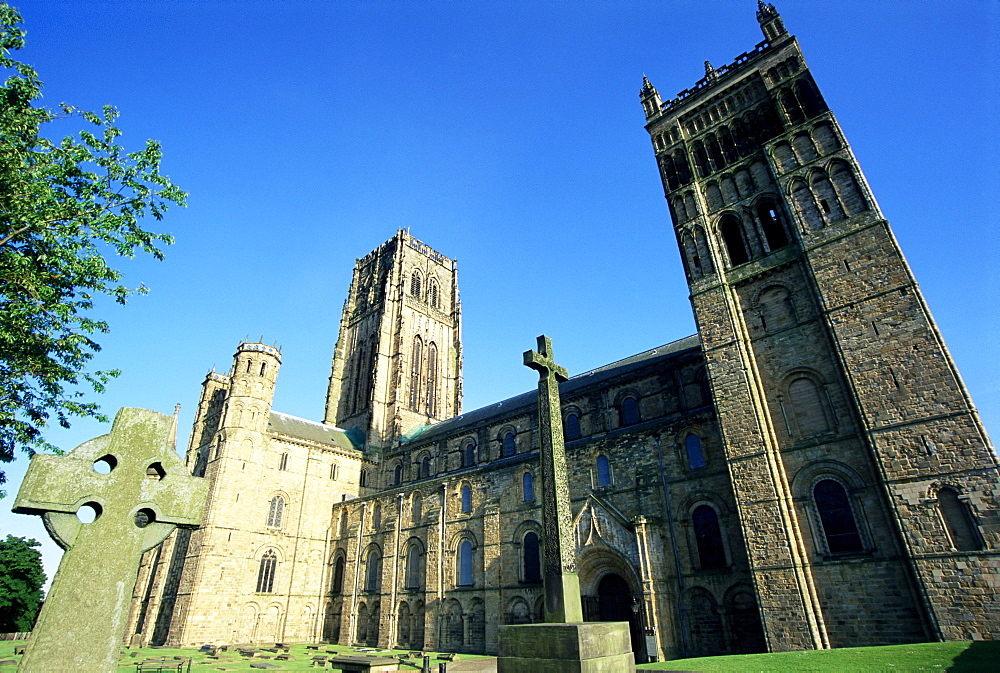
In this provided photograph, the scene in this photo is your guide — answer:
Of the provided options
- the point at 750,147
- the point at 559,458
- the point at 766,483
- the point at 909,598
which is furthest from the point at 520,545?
the point at 750,147

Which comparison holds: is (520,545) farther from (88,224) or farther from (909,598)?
(88,224)

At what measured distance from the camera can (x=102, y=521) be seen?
5.10 m

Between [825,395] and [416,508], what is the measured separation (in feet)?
84.5

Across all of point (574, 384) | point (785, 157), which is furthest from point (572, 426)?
point (785, 157)

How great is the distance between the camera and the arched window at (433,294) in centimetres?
5872

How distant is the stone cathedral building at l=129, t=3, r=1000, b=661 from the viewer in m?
16.3

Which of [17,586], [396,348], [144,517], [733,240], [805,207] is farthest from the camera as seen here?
[396,348]

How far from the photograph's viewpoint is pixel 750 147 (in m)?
25.2

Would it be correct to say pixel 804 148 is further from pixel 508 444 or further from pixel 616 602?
pixel 508 444

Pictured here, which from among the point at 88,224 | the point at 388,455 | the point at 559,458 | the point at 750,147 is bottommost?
the point at 559,458

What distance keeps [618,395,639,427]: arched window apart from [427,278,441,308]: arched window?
109ft

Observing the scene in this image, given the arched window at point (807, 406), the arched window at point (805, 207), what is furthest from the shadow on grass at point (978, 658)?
the arched window at point (805, 207)

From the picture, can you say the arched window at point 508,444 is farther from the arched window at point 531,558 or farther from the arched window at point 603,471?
the arched window at point 603,471

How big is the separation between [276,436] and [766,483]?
34.7m
